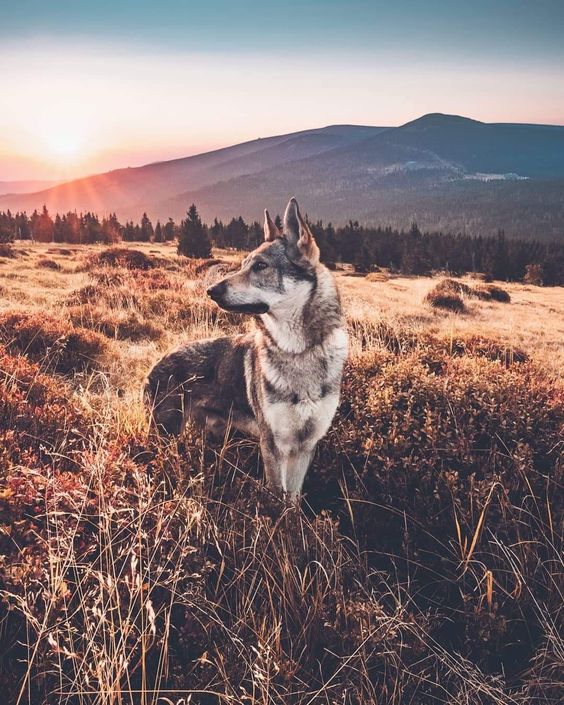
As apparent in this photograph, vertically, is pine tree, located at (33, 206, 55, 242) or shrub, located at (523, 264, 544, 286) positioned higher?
pine tree, located at (33, 206, 55, 242)

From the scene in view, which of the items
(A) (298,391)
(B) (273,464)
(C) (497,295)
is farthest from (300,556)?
(C) (497,295)

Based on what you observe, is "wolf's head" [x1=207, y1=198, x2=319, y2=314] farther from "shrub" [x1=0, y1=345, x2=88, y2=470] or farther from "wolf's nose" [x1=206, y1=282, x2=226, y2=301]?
"shrub" [x1=0, y1=345, x2=88, y2=470]

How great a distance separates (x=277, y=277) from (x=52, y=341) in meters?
5.99

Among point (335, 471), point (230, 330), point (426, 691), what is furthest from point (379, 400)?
point (230, 330)

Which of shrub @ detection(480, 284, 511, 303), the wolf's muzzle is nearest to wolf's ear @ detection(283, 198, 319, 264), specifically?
the wolf's muzzle

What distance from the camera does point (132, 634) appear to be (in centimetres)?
226

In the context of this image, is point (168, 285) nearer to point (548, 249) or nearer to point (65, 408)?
point (65, 408)

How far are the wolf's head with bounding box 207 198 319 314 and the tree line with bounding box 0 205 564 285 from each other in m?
46.1

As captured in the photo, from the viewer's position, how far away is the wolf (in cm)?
398

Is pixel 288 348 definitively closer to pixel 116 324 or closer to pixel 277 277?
pixel 277 277

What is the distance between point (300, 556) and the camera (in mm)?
3074

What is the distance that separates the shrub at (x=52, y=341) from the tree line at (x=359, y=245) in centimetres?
4120

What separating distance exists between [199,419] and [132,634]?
265 cm

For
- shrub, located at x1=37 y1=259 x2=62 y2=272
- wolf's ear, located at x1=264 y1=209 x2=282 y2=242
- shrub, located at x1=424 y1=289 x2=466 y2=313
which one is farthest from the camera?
shrub, located at x1=37 y1=259 x2=62 y2=272
